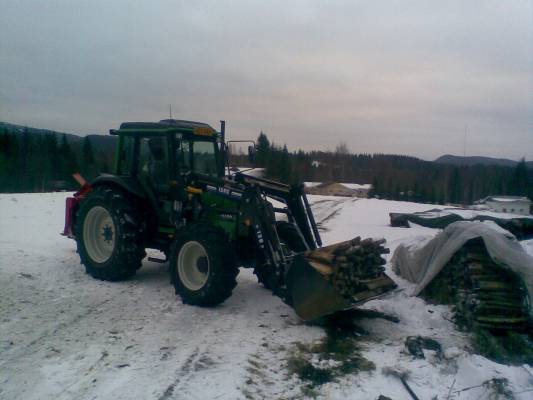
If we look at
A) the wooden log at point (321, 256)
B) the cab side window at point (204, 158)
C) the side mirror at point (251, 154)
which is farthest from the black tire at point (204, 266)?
the cab side window at point (204, 158)

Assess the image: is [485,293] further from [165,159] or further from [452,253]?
[165,159]

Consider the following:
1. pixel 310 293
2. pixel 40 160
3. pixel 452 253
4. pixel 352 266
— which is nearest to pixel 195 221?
pixel 310 293

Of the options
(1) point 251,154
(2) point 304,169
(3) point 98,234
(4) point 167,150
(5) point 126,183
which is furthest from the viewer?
(2) point 304,169

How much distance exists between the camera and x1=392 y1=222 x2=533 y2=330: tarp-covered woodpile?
5895 mm

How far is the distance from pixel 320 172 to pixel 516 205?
52872 mm

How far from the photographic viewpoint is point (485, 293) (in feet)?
19.7

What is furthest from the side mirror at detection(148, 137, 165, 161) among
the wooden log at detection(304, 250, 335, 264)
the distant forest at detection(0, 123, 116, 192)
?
the distant forest at detection(0, 123, 116, 192)

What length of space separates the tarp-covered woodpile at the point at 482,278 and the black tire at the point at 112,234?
4667 mm

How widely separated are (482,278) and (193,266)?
4.06 meters

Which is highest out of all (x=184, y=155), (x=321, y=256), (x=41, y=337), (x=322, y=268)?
(x=184, y=155)

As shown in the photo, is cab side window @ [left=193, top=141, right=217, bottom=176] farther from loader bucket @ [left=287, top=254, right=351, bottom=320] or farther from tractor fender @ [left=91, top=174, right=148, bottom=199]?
loader bucket @ [left=287, top=254, right=351, bottom=320]

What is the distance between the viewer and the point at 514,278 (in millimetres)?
6121

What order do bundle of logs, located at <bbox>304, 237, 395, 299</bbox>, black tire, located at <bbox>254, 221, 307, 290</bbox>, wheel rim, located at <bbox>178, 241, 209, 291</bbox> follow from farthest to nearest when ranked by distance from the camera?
1. black tire, located at <bbox>254, 221, 307, 290</bbox>
2. wheel rim, located at <bbox>178, 241, 209, 291</bbox>
3. bundle of logs, located at <bbox>304, 237, 395, 299</bbox>

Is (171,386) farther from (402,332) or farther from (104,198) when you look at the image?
(104,198)
